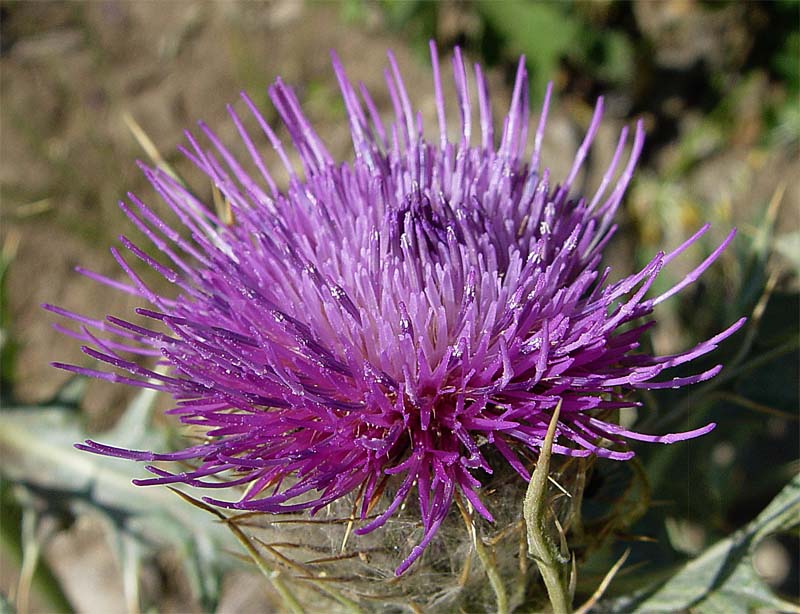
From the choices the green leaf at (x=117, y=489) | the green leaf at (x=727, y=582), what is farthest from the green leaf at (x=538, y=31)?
the green leaf at (x=727, y=582)

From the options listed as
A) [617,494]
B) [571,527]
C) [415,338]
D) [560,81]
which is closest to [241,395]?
[415,338]

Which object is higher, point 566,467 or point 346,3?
point 346,3

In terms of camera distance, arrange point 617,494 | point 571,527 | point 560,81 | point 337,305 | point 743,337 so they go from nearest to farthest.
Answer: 1. point 337,305
2. point 571,527
3. point 617,494
4. point 743,337
5. point 560,81

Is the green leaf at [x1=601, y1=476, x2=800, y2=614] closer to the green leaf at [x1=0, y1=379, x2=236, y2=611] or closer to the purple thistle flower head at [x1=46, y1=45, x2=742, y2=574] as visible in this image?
the purple thistle flower head at [x1=46, y1=45, x2=742, y2=574]

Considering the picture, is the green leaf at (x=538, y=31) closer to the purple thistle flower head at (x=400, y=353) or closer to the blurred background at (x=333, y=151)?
the blurred background at (x=333, y=151)

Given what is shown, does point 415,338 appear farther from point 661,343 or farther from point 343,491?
point 661,343

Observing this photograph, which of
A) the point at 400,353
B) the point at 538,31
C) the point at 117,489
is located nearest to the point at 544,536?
the point at 400,353
